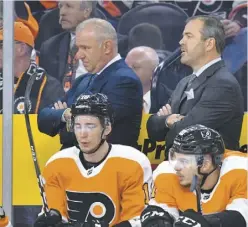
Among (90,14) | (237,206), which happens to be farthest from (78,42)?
(237,206)

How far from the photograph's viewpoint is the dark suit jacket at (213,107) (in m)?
3.94

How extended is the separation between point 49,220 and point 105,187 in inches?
12.3

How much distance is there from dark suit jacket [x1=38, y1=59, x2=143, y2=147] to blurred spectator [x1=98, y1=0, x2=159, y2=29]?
0.22m

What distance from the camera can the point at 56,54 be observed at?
4.32 meters

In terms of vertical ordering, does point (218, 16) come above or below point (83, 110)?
above

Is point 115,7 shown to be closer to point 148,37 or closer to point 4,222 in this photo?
point 148,37

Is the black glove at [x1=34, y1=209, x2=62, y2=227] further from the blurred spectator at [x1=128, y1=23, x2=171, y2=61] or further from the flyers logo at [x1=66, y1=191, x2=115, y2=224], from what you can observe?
the blurred spectator at [x1=128, y1=23, x2=171, y2=61]

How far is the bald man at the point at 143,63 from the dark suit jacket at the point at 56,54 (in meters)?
0.33

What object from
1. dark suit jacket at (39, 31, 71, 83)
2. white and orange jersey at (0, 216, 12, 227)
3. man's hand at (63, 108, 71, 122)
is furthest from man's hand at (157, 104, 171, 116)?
white and orange jersey at (0, 216, 12, 227)

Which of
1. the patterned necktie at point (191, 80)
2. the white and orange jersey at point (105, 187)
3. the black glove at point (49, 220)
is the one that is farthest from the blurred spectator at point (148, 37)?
the black glove at point (49, 220)

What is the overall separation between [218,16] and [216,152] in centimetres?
81

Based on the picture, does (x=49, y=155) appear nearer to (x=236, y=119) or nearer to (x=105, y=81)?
(x=105, y=81)

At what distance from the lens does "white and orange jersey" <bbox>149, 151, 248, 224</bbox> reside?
150 inches

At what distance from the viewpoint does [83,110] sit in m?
3.99
